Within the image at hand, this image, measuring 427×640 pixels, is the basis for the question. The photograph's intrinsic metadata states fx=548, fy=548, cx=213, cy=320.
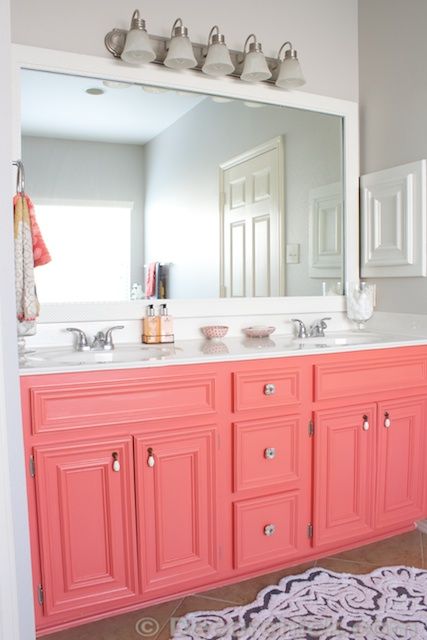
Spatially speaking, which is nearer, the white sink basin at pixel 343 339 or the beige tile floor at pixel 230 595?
the beige tile floor at pixel 230 595

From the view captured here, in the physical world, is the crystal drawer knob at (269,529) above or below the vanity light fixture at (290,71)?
below

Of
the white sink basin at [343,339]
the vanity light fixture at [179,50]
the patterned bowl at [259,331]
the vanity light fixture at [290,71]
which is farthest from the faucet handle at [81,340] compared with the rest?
the vanity light fixture at [290,71]

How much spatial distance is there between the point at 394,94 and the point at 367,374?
129 cm

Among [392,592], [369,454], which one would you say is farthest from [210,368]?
[392,592]

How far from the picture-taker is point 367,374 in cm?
215

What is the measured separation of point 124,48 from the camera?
207cm

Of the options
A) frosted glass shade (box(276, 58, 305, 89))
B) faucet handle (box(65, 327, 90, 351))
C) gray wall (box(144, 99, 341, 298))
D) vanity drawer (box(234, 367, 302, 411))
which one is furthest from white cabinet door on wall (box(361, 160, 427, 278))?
faucet handle (box(65, 327, 90, 351))

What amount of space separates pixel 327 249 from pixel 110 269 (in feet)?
3.51

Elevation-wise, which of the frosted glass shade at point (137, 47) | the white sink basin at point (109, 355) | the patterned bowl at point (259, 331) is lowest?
the white sink basin at point (109, 355)

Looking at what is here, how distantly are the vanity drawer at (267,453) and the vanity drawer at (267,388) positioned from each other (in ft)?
0.20

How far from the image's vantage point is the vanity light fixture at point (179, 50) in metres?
2.12

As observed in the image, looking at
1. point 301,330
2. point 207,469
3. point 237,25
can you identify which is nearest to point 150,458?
point 207,469

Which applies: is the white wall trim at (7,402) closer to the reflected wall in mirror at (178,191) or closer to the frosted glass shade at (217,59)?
the reflected wall in mirror at (178,191)

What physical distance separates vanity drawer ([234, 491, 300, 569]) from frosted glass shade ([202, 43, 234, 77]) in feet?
5.53
